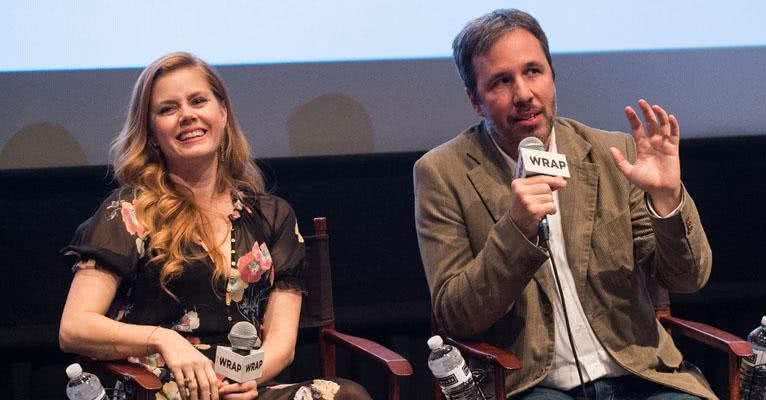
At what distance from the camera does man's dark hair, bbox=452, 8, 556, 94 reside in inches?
105

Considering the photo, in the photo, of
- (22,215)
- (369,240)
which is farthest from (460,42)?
(22,215)

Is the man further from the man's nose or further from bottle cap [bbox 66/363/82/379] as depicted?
bottle cap [bbox 66/363/82/379]

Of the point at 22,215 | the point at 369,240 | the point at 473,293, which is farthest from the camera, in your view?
the point at 369,240

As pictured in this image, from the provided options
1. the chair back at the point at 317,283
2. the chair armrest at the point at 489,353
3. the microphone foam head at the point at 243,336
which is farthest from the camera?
the chair back at the point at 317,283

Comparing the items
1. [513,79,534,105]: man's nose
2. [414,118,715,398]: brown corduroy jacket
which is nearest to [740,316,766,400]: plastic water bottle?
[414,118,715,398]: brown corduroy jacket

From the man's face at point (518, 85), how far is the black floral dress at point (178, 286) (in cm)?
80

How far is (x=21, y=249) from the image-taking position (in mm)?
3512

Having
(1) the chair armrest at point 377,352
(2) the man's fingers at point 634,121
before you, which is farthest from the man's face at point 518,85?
(1) the chair armrest at point 377,352

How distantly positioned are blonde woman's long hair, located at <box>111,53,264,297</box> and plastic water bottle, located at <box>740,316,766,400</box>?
1503 mm

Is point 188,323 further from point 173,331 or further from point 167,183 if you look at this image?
point 167,183

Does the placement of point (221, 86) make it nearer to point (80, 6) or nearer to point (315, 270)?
point (315, 270)

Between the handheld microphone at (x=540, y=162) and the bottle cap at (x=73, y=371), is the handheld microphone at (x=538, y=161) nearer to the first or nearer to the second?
the handheld microphone at (x=540, y=162)

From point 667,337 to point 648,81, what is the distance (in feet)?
4.93

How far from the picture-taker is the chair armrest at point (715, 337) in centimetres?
265
